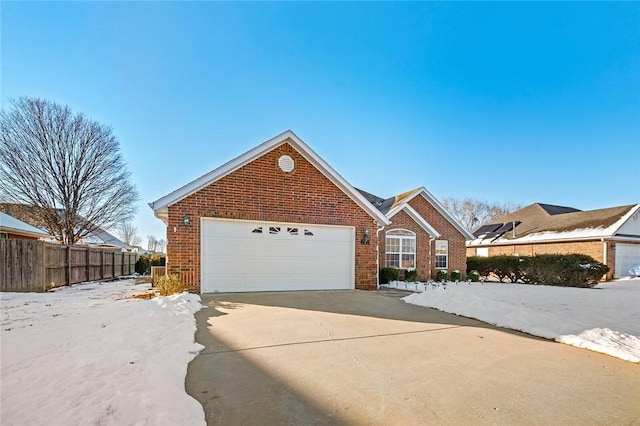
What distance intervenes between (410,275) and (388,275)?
1.80m

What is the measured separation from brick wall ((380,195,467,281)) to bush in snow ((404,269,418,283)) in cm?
60

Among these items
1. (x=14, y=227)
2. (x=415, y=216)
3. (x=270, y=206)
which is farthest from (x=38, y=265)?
(x=415, y=216)

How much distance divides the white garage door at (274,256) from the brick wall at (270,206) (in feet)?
0.87

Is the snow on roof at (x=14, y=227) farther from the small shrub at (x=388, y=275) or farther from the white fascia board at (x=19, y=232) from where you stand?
the small shrub at (x=388, y=275)

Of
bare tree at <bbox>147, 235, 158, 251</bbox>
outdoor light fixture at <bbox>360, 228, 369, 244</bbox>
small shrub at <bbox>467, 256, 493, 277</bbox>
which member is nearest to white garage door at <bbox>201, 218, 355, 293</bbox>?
outdoor light fixture at <bbox>360, 228, 369, 244</bbox>

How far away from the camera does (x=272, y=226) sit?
10375mm

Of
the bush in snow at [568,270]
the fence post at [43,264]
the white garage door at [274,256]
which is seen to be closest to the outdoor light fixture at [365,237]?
the white garage door at [274,256]

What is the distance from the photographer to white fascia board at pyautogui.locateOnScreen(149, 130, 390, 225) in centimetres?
921

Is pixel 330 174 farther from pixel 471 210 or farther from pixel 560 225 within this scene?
pixel 471 210

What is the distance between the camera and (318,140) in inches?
610

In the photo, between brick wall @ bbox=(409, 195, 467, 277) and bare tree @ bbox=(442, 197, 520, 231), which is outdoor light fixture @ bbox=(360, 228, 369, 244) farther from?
bare tree @ bbox=(442, 197, 520, 231)

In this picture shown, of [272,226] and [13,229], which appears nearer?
[272,226]

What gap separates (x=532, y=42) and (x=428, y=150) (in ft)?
27.4

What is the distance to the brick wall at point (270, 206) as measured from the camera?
9.22m
